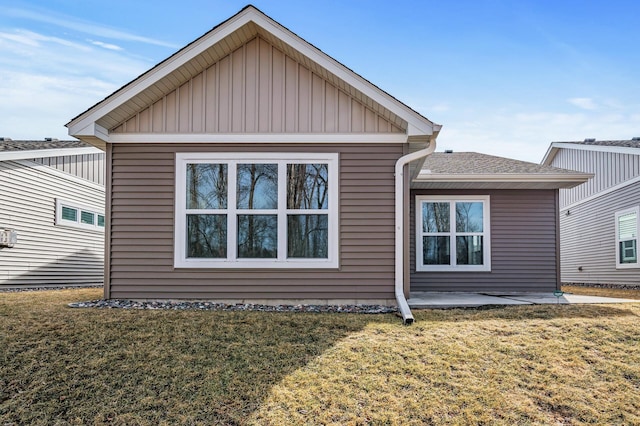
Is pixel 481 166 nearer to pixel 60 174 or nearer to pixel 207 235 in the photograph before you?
pixel 207 235

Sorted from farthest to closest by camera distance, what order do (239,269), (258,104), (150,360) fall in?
1. (258,104)
2. (239,269)
3. (150,360)

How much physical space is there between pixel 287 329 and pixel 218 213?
2477mm

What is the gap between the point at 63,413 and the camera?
436 cm

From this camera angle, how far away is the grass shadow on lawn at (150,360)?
4.41 m

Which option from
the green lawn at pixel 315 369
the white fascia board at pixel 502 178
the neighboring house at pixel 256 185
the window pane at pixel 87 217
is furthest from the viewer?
the window pane at pixel 87 217

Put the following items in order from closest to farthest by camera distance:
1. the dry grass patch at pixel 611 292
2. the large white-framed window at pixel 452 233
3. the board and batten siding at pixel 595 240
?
the dry grass patch at pixel 611 292, the large white-framed window at pixel 452 233, the board and batten siding at pixel 595 240

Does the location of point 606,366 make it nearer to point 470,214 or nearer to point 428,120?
point 428,120

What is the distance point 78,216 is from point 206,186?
8795 millimetres

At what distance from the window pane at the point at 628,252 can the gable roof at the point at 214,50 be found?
9.70 metres

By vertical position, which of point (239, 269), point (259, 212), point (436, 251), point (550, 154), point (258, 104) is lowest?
point (239, 269)

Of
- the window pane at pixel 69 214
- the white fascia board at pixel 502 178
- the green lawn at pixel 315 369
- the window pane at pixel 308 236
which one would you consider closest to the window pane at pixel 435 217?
the white fascia board at pixel 502 178

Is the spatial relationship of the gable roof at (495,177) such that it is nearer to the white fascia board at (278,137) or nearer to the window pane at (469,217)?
the window pane at (469,217)

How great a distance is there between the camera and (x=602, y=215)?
51.6 feet

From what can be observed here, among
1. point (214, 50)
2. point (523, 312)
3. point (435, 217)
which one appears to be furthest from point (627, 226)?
point (214, 50)
